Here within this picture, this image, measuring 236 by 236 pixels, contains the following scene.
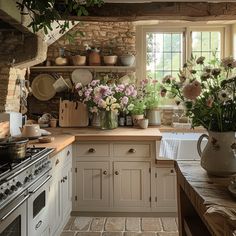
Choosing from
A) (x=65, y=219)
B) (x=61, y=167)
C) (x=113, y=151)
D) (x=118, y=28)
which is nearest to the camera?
(x=61, y=167)

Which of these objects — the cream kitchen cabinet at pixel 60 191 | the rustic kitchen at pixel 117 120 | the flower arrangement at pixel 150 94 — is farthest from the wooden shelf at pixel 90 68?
the cream kitchen cabinet at pixel 60 191

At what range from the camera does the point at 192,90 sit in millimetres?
1797

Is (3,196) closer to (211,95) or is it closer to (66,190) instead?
(211,95)

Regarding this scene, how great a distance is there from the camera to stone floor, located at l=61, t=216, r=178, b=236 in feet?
11.6

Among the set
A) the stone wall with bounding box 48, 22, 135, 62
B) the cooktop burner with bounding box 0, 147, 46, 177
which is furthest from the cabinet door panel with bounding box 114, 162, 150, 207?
the stone wall with bounding box 48, 22, 135, 62

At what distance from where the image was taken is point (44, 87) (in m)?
4.91

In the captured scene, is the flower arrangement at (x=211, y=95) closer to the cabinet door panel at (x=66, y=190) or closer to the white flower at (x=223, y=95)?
the white flower at (x=223, y=95)

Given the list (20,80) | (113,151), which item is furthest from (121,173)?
(20,80)

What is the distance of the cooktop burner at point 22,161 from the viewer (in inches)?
86.0

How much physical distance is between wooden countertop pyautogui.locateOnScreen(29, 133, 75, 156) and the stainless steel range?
199 millimetres

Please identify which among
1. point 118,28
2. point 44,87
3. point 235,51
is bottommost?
point 44,87

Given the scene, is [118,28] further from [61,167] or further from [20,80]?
[61,167]

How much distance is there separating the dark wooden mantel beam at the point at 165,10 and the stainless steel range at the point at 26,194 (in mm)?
1673

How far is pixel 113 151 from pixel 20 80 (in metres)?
1.33
